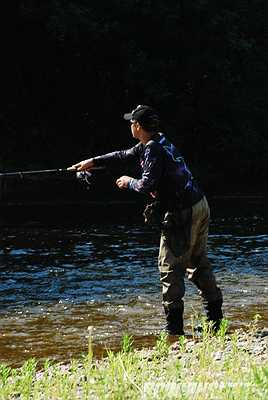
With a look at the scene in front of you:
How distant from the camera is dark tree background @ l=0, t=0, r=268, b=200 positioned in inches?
1373

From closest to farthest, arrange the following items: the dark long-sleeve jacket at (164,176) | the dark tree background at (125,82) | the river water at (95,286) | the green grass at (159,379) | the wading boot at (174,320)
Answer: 1. the green grass at (159,379)
2. the dark long-sleeve jacket at (164,176)
3. the wading boot at (174,320)
4. the river water at (95,286)
5. the dark tree background at (125,82)

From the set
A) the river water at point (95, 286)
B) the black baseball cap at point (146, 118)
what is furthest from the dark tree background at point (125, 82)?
the black baseball cap at point (146, 118)

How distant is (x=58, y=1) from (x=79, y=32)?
160 cm

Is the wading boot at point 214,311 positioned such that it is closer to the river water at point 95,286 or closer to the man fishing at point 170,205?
the man fishing at point 170,205

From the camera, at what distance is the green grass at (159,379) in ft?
15.2

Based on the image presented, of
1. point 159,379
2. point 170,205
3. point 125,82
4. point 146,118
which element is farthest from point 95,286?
point 125,82

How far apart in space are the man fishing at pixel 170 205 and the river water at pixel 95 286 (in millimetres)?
622

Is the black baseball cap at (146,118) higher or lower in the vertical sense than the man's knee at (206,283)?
higher

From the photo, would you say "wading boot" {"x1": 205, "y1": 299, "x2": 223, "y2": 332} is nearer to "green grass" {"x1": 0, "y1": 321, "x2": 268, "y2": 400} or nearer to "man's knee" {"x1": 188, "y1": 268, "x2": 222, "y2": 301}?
"man's knee" {"x1": 188, "y1": 268, "x2": 222, "y2": 301}

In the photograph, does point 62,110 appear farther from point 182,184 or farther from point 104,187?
point 182,184

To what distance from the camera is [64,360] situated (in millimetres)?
7227

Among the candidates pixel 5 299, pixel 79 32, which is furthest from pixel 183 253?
pixel 79 32

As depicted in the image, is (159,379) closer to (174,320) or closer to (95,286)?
(174,320)

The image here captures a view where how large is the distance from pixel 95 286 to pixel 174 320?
3.18 metres
